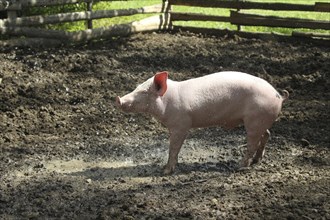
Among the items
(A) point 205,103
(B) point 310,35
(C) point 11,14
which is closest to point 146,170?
(A) point 205,103

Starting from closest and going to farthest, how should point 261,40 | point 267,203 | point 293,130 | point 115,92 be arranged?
point 267,203 < point 293,130 < point 115,92 < point 261,40

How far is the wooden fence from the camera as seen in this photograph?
9.14m

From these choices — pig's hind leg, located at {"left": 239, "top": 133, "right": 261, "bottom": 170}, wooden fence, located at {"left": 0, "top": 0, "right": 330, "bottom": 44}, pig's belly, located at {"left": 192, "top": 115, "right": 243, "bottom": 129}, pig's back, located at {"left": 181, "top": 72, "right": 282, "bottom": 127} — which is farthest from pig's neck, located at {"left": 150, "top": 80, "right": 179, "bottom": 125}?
wooden fence, located at {"left": 0, "top": 0, "right": 330, "bottom": 44}

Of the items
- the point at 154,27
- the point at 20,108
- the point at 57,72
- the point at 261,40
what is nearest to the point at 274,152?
the point at 20,108

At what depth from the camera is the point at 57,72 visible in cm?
778

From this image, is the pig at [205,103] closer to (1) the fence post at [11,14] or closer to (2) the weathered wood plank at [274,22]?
(1) the fence post at [11,14]

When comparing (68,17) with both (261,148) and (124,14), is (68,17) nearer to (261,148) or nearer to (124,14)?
(124,14)

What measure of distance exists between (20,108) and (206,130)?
6.39 feet

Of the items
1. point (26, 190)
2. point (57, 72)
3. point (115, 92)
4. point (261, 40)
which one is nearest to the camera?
point (26, 190)

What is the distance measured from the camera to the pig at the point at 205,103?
477 cm

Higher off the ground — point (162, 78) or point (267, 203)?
point (162, 78)

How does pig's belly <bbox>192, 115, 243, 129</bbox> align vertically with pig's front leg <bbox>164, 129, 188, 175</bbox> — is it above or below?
above

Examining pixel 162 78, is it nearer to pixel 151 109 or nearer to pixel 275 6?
pixel 151 109

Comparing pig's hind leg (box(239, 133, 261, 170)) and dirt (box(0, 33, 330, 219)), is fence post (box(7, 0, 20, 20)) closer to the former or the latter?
dirt (box(0, 33, 330, 219))
